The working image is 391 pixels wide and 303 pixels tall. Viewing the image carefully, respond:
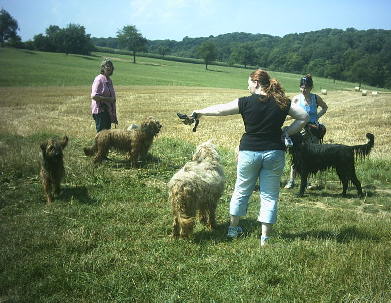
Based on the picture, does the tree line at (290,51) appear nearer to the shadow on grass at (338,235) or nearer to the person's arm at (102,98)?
the person's arm at (102,98)

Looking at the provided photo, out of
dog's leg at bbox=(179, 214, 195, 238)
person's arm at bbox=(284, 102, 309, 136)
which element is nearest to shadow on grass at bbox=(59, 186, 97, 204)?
dog's leg at bbox=(179, 214, 195, 238)

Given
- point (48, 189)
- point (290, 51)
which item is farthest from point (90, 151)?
point (290, 51)

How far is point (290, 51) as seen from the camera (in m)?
122

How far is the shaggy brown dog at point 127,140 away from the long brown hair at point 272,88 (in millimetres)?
5678

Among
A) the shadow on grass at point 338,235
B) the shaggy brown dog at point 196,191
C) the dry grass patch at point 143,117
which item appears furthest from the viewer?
the dry grass patch at point 143,117

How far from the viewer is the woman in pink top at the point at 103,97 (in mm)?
9430

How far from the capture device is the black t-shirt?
4.73 m

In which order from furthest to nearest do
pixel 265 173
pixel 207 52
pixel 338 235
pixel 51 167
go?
pixel 207 52, pixel 51 167, pixel 338 235, pixel 265 173

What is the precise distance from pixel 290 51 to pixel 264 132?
126207 mm

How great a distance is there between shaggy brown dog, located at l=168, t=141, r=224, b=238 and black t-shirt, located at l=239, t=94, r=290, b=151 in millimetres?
937

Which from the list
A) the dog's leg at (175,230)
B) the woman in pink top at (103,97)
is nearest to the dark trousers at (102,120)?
the woman in pink top at (103,97)

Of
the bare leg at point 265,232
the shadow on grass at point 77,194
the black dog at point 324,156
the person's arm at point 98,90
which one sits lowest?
the shadow on grass at point 77,194

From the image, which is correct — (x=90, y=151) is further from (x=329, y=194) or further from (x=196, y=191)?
(x=329, y=194)

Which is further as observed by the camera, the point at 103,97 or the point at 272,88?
the point at 103,97
